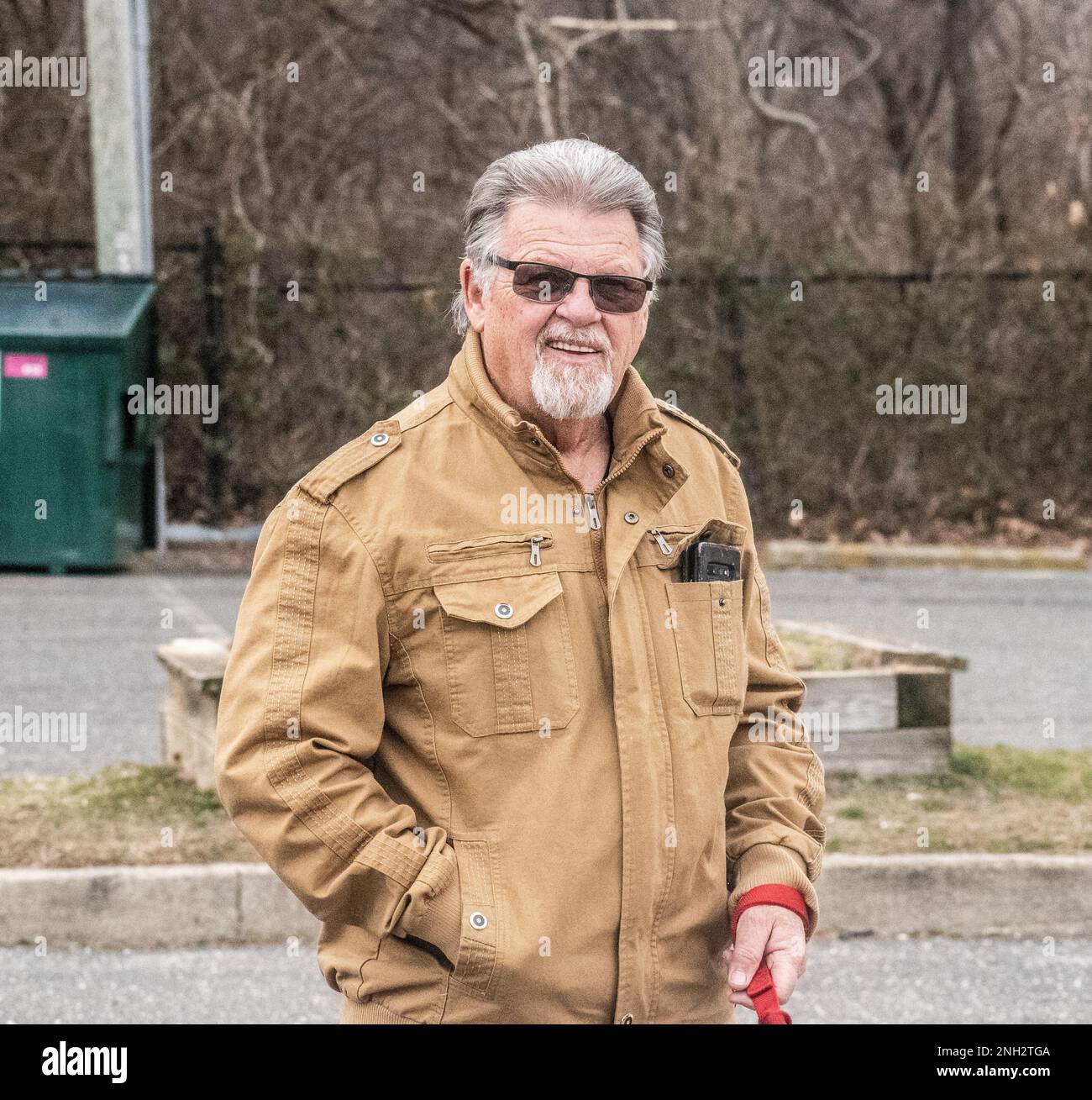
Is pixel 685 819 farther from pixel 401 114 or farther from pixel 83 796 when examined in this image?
pixel 401 114

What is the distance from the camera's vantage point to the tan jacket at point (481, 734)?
7.68ft

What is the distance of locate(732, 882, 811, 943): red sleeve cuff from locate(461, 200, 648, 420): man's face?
0.72 meters

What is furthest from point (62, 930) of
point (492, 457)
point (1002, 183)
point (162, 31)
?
point (1002, 183)

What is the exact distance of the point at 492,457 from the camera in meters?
2.48

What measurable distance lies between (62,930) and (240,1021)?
0.75 m

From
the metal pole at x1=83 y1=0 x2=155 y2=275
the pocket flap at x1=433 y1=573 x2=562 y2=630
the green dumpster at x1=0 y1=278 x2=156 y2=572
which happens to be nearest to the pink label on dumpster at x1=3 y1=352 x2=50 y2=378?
the green dumpster at x1=0 y1=278 x2=156 y2=572

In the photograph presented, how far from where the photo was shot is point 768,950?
8.20ft

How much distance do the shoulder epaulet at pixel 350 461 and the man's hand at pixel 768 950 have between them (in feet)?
2.72

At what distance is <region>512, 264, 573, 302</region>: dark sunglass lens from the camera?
99.3 inches

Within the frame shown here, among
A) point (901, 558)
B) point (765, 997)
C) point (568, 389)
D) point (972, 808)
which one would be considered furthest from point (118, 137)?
point (765, 997)

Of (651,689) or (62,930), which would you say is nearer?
(651,689)

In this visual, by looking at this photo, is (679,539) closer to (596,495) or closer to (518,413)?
(596,495)

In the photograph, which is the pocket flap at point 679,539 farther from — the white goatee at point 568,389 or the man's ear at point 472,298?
the man's ear at point 472,298

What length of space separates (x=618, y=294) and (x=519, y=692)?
607 mm
